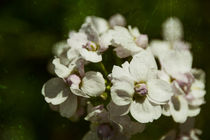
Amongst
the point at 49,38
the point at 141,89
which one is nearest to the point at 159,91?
the point at 141,89

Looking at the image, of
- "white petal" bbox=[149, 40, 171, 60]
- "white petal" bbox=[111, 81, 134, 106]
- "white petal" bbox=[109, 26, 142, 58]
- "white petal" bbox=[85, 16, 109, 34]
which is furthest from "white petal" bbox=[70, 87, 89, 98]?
"white petal" bbox=[149, 40, 171, 60]

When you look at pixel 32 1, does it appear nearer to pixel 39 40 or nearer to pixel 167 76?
pixel 39 40

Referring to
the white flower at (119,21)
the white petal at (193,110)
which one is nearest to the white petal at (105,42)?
the white flower at (119,21)

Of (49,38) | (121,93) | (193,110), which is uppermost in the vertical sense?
(121,93)

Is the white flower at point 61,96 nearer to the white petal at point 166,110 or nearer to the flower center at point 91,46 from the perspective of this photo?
the flower center at point 91,46

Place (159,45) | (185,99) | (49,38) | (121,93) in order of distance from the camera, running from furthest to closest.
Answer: (49,38) → (159,45) → (185,99) → (121,93)

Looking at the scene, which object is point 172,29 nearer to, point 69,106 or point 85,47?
point 85,47

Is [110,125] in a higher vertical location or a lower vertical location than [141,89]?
lower
